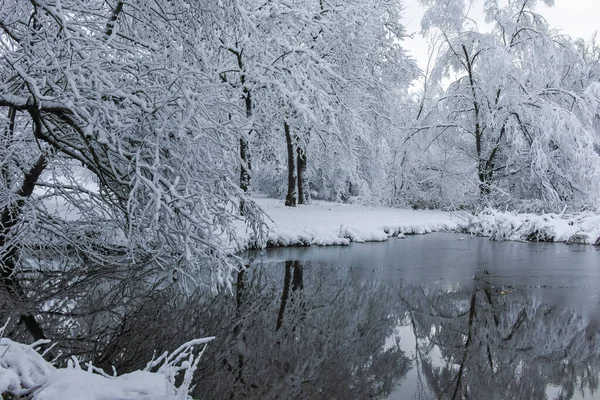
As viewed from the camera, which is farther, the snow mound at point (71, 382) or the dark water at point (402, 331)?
the dark water at point (402, 331)

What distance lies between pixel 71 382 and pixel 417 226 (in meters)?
16.3

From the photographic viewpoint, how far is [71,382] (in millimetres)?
2154

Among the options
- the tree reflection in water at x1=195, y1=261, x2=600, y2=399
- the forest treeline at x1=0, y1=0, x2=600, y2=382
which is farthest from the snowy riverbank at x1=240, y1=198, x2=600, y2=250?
the tree reflection in water at x1=195, y1=261, x2=600, y2=399

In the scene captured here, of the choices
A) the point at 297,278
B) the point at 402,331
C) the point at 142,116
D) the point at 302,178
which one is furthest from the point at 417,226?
the point at 142,116

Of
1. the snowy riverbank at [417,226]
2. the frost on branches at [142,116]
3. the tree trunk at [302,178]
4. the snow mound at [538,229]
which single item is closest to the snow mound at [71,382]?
the frost on branches at [142,116]

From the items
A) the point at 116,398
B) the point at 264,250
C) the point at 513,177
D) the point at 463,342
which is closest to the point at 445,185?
the point at 513,177

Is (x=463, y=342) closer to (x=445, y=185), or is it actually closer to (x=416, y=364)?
(x=416, y=364)

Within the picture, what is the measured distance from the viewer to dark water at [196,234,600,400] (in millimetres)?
4613

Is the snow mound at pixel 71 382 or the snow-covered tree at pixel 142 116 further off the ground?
→ the snow-covered tree at pixel 142 116

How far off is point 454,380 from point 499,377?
46 centimetres

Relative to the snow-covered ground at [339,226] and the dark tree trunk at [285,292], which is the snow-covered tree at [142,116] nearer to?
the dark tree trunk at [285,292]

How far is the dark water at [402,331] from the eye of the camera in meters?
4.61

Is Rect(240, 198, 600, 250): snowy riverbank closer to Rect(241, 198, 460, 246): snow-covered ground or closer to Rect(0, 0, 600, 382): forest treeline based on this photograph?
Rect(241, 198, 460, 246): snow-covered ground

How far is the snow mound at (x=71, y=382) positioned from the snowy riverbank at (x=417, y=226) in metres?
11.3
